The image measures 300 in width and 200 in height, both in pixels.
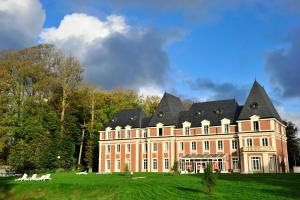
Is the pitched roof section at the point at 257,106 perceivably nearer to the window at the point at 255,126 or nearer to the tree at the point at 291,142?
the window at the point at 255,126

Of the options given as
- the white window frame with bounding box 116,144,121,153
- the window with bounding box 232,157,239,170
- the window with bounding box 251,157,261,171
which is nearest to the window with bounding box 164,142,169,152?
the white window frame with bounding box 116,144,121,153

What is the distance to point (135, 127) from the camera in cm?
5334

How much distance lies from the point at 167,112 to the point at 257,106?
13.8 m

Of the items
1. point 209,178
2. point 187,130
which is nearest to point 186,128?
point 187,130

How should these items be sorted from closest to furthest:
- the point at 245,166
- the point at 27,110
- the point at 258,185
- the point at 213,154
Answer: the point at 258,185, the point at 245,166, the point at 213,154, the point at 27,110

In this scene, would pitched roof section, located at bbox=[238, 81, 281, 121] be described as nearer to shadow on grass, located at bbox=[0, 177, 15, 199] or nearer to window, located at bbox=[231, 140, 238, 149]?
window, located at bbox=[231, 140, 238, 149]

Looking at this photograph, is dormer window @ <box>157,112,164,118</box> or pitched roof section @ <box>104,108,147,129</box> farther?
pitched roof section @ <box>104,108,147,129</box>

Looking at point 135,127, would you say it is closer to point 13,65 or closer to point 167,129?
point 167,129

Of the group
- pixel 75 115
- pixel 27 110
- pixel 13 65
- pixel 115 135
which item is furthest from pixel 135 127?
pixel 13 65

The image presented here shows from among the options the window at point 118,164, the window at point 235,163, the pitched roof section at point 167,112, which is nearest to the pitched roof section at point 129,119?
the pitched roof section at point 167,112

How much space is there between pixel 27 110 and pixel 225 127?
93.4ft

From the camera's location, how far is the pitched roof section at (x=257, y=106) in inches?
1690

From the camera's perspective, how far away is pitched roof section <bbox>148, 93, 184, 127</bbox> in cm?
5050

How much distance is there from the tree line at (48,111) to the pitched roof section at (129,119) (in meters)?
3.18
